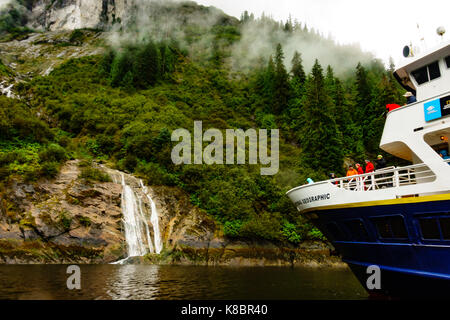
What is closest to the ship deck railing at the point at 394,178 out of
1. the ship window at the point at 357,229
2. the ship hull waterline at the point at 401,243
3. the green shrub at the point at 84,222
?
the ship hull waterline at the point at 401,243

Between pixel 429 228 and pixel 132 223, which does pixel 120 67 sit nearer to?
pixel 132 223

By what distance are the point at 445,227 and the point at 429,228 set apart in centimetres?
51

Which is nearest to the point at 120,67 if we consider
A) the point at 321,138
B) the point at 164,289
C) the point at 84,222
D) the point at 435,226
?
the point at 321,138

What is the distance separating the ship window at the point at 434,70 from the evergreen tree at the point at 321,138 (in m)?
32.5

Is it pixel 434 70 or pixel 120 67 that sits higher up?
pixel 120 67

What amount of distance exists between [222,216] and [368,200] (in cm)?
2601

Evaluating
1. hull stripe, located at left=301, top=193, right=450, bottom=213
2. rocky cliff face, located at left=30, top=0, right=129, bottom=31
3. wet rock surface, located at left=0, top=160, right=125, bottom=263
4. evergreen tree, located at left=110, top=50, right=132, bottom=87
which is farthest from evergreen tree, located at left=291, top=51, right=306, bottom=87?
rocky cliff face, located at left=30, top=0, right=129, bottom=31

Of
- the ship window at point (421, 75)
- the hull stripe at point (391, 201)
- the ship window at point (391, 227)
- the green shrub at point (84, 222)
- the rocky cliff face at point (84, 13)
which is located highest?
the rocky cliff face at point (84, 13)

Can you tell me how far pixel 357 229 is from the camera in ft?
45.3

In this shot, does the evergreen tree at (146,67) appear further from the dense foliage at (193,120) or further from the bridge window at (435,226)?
the bridge window at (435,226)

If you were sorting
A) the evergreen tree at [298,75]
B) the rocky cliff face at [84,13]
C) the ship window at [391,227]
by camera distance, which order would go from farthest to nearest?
the rocky cliff face at [84,13]
the evergreen tree at [298,75]
the ship window at [391,227]

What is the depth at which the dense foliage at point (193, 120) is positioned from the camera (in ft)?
125

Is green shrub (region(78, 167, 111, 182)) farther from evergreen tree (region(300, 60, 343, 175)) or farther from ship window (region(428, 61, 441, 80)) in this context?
ship window (region(428, 61, 441, 80))

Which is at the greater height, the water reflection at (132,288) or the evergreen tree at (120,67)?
the evergreen tree at (120,67)
